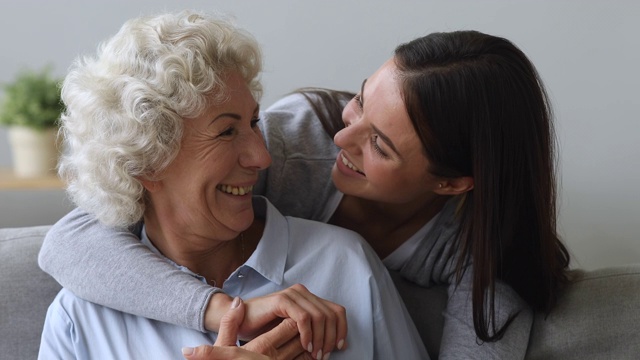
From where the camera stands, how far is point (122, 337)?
172 cm

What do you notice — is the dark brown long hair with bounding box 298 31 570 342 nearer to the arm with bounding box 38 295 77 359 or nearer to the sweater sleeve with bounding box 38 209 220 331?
the sweater sleeve with bounding box 38 209 220 331

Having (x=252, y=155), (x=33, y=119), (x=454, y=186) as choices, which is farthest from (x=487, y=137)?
(x=33, y=119)

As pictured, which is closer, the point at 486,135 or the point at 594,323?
the point at 486,135

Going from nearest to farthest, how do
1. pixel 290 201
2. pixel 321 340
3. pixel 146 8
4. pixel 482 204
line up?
pixel 321 340 < pixel 482 204 < pixel 290 201 < pixel 146 8

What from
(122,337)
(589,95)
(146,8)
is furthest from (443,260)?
(146,8)

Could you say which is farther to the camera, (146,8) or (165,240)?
(146,8)

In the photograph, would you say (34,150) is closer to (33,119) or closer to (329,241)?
(33,119)

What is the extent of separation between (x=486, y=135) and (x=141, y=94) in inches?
26.4

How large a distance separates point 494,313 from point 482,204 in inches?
9.1

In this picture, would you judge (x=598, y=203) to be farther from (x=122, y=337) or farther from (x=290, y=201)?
(x=122, y=337)

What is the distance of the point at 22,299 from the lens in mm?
1962

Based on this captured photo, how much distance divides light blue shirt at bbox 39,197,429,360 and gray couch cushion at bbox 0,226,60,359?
0.20m

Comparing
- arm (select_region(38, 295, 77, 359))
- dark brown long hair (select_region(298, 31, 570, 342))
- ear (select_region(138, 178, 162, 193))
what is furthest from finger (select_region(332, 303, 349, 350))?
arm (select_region(38, 295, 77, 359))

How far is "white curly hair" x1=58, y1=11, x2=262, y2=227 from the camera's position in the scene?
5.29 ft
